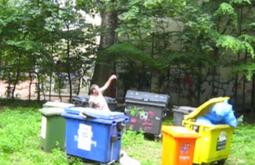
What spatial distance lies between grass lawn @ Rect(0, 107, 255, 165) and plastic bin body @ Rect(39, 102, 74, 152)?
0.17m

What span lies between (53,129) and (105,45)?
575 cm

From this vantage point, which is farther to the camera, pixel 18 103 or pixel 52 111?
pixel 18 103

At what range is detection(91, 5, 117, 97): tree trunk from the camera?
12.6m

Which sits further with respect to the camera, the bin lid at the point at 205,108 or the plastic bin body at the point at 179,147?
the bin lid at the point at 205,108

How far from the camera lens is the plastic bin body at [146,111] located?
29.7 ft

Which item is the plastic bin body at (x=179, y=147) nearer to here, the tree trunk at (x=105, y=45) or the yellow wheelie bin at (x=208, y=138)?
the yellow wheelie bin at (x=208, y=138)

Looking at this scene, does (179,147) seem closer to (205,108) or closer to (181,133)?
(181,133)

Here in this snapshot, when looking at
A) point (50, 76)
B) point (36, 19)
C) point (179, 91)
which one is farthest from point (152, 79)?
point (36, 19)

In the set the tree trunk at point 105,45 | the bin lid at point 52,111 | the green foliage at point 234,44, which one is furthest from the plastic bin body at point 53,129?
the tree trunk at point 105,45

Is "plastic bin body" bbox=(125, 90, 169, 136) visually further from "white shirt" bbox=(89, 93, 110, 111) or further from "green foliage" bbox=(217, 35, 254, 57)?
"green foliage" bbox=(217, 35, 254, 57)

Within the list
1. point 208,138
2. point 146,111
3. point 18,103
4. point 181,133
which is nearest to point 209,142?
point 208,138

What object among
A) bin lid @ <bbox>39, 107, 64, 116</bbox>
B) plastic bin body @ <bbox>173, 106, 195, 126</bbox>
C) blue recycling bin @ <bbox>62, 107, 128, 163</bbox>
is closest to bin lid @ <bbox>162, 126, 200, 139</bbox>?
blue recycling bin @ <bbox>62, 107, 128, 163</bbox>

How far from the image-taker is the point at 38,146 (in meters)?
7.74

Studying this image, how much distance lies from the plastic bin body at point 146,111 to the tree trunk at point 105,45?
3581mm
